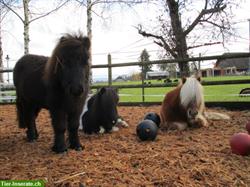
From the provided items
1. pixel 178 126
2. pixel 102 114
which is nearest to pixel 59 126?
pixel 102 114

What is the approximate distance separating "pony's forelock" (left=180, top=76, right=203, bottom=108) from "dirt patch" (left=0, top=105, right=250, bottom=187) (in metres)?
0.70

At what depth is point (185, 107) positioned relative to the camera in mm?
7375

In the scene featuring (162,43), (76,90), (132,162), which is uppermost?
(162,43)

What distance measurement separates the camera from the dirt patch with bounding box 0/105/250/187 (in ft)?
13.4

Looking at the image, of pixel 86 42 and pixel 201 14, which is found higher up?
pixel 201 14

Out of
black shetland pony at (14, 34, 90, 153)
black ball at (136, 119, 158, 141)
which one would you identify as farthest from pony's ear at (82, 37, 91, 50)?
black ball at (136, 119, 158, 141)

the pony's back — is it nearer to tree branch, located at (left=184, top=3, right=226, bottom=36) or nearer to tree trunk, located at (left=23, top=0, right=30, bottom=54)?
tree branch, located at (left=184, top=3, right=226, bottom=36)

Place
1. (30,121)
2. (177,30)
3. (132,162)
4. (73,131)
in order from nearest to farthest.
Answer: (132,162)
(73,131)
(30,121)
(177,30)

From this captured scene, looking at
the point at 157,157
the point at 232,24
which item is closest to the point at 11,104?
the point at 232,24

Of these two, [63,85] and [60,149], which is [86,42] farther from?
[60,149]

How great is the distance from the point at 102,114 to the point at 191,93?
187 cm

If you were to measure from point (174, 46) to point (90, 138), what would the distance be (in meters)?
10.2

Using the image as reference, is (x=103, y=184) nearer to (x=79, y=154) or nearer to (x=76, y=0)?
(x=79, y=154)

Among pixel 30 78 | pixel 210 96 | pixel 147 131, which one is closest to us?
pixel 147 131
